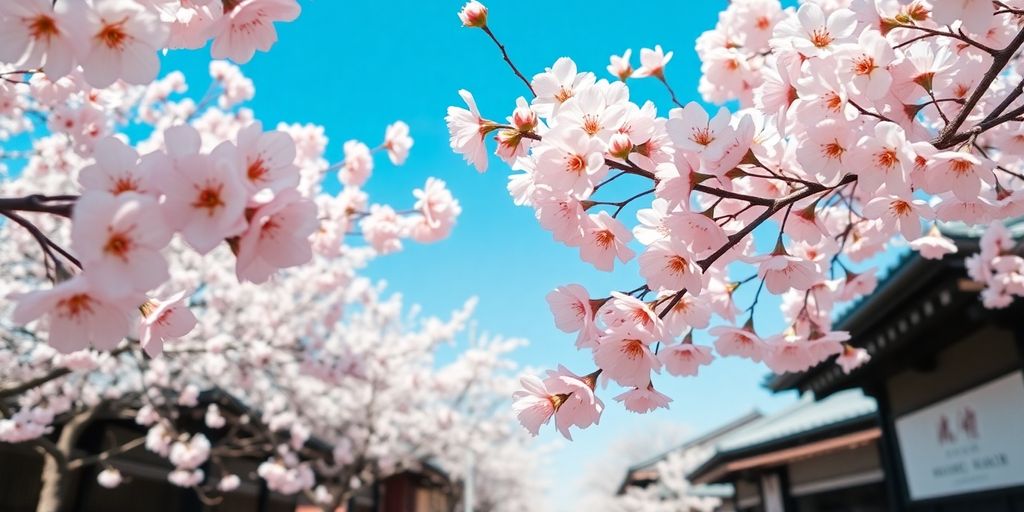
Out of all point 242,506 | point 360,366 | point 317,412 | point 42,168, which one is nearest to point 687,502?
point 317,412

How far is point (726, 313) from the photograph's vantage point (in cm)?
230

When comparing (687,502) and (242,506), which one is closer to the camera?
(242,506)

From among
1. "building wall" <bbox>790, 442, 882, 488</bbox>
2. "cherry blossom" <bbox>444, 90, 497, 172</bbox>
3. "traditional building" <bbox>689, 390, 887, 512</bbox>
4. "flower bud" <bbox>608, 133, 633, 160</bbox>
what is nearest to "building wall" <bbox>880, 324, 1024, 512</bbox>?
"traditional building" <bbox>689, 390, 887, 512</bbox>

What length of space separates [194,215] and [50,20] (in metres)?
0.53

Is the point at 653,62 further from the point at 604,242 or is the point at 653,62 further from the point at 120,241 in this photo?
the point at 120,241

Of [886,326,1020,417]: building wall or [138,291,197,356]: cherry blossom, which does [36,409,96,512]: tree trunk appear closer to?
[138,291,197,356]: cherry blossom

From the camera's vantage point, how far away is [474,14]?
1.90 m

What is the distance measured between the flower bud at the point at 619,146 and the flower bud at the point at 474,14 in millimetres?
588

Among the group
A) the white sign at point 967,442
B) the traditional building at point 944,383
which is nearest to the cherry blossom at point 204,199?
the traditional building at point 944,383

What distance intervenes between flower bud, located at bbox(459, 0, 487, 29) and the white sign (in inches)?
213

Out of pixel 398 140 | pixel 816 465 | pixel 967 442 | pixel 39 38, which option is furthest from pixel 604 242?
pixel 816 465

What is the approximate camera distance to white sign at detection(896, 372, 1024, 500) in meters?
5.30

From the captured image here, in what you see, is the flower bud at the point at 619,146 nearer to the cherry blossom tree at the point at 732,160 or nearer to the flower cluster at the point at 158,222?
the cherry blossom tree at the point at 732,160

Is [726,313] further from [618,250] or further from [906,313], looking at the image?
[906,313]
